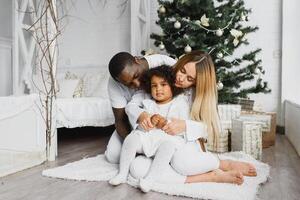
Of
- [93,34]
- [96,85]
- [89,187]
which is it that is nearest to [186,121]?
[89,187]

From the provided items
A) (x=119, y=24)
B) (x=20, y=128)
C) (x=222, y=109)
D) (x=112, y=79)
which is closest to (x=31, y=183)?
(x=20, y=128)

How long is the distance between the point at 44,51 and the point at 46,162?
2.53 ft

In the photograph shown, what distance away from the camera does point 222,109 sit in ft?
8.96

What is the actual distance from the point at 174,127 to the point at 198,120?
0.19m

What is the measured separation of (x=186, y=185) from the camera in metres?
1.54

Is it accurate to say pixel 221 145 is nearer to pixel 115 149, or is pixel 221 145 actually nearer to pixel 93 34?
pixel 115 149

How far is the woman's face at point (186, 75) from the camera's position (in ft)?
5.68

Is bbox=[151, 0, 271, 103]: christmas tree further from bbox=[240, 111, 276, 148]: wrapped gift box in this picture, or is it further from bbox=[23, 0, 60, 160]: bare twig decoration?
bbox=[23, 0, 60, 160]: bare twig decoration

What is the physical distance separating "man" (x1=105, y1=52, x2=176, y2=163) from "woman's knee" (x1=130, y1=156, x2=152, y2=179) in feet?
0.72

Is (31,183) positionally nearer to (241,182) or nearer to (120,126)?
(120,126)

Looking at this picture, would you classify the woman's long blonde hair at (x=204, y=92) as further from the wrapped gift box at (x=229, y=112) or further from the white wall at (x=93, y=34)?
the white wall at (x=93, y=34)

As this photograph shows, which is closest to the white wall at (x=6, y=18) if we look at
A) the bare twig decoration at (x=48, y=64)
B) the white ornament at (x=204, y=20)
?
the bare twig decoration at (x=48, y=64)

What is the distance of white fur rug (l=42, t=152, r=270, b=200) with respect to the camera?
4.70ft

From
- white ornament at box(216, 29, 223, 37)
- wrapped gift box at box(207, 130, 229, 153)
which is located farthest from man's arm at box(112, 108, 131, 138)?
white ornament at box(216, 29, 223, 37)
